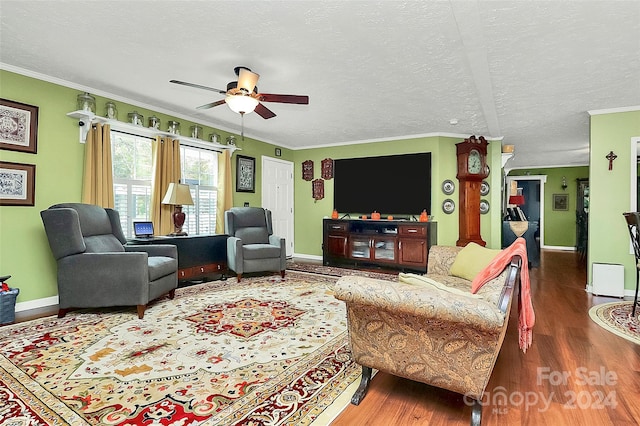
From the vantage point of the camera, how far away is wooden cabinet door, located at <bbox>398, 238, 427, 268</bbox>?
18.0 feet

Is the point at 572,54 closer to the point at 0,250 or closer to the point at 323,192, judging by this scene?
the point at 323,192

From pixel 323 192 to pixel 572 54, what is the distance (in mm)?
4721

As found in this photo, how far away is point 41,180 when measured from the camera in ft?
11.5

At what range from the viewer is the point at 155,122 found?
4.45 m

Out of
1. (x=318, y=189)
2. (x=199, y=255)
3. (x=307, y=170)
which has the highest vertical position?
(x=307, y=170)

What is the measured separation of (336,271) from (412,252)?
4.29 ft

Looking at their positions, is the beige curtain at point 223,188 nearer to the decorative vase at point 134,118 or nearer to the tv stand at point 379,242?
the decorative vase at point 134,118

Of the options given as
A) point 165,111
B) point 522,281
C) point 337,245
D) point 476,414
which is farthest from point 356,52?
point 337,245

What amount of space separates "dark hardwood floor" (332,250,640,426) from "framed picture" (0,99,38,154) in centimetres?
389

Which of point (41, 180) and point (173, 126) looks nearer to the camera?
point (41, 180)

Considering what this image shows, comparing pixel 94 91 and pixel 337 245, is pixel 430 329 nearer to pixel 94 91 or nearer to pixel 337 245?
pixel 94 91

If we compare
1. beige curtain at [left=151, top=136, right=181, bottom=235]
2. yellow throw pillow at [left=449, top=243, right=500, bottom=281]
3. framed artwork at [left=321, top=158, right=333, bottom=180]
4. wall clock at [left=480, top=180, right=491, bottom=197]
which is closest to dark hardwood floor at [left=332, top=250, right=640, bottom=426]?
yellow throw pillow at [left=449, top=243, right=500, bottom=281]

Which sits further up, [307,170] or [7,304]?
[307,170]

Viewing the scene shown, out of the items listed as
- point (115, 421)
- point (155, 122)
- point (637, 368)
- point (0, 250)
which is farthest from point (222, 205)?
point (637, 368)
